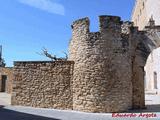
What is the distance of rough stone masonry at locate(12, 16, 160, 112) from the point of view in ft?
45.9

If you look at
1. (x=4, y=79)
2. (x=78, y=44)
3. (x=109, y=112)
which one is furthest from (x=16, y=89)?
(x=4, y=79)

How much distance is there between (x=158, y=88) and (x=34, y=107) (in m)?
15.2

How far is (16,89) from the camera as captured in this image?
53.4ft

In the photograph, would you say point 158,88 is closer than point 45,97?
No

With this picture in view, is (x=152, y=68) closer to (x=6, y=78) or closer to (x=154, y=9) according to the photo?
(x=154, y=9)

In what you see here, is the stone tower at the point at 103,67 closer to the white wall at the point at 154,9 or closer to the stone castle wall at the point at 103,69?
the stone castle wall at the point at 103,69

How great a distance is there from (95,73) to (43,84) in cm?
306

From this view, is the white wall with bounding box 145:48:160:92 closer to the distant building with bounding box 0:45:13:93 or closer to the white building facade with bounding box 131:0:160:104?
the white building facade with bounding box 131:0:160:104

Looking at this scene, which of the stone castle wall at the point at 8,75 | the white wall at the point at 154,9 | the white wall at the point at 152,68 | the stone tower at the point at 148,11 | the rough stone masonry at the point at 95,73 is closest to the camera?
the rough stone masonry at the point at 95,73

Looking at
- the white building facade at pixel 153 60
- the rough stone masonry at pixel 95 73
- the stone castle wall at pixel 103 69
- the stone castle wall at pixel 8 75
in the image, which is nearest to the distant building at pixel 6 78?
the stone castle wall at pixel 8 75

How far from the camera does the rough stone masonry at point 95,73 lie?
550 inches

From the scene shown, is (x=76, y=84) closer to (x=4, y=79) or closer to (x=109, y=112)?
(x=109, y=112)

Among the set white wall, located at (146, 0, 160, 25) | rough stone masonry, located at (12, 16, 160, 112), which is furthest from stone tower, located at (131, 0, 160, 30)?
rough stone masonry, located at (12, 16, 160, 112)

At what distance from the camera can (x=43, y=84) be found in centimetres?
1568
